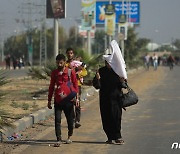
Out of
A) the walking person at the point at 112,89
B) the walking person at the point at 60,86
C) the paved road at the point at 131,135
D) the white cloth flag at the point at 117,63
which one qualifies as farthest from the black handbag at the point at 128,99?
the walking person at the point at 60,86

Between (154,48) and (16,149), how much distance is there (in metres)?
182

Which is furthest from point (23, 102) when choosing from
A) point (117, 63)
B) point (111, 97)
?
point (117, 63)

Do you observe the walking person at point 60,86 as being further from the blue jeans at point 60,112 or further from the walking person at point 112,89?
the walking person at point 112,89

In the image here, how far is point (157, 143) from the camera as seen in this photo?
9836 millimetres

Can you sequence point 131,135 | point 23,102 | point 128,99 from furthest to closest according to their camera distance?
point 23,102
point 131,135
point 128,99

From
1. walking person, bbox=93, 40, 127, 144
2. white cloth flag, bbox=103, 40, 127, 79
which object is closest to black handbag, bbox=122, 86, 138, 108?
walking person, bbox=93, 40, 127, 144

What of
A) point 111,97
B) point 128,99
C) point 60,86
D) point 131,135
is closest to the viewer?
point 60,86

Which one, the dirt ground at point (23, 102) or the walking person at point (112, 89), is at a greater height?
the walking person at point (112, 89)

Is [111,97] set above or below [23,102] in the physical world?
above

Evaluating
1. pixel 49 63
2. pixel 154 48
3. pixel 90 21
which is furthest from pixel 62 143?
pixel 154 48

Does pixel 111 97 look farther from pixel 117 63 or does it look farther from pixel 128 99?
pixel 117 63

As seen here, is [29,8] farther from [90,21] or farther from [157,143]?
[157,143]

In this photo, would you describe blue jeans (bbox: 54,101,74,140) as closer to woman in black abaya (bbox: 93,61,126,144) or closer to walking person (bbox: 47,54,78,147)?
walking person (bbox: 47,54,78,147)

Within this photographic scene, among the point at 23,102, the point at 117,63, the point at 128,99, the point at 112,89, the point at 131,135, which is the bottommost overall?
the point at 23,102
